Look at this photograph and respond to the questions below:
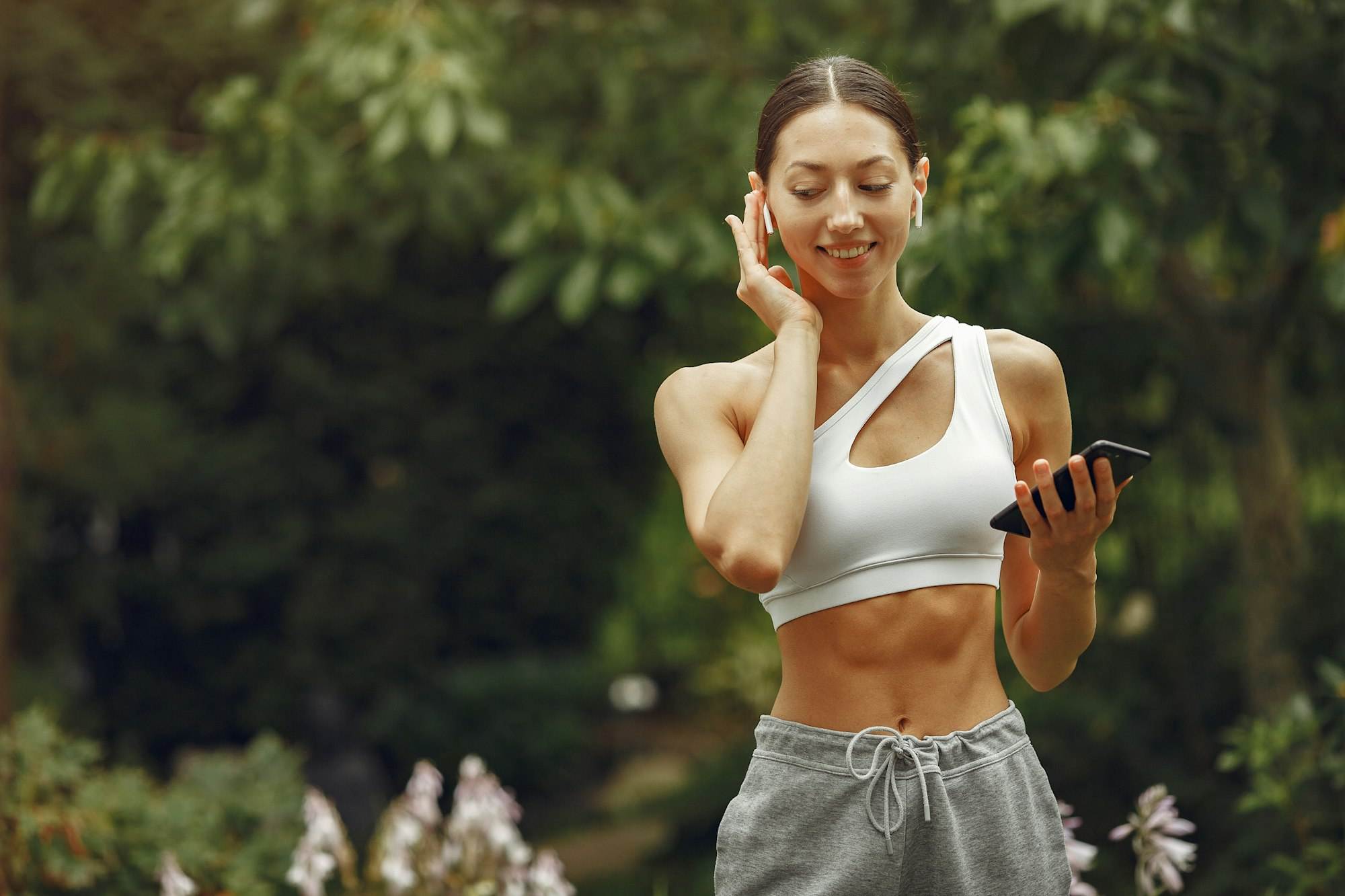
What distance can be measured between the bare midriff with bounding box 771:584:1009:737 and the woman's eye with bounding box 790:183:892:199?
0.52 m

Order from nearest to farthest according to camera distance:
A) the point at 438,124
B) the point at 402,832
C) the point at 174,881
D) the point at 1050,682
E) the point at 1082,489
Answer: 1. the point at 1082,489
2. the point at 1050,682
3. the point at 174,881
4. the point at 402,832
5. the point at 438,124

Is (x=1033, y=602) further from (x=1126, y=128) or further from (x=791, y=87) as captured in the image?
(x=1126, y=128)

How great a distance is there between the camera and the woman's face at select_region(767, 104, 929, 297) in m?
1.92

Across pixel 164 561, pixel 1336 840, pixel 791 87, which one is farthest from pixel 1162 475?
pixel 164 561

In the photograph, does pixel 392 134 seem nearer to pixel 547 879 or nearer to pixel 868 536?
pixel 547 879

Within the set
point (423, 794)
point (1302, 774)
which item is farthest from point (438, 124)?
point (1302, 774)

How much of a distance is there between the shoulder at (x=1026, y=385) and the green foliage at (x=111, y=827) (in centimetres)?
280

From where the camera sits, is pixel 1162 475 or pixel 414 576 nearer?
pixel 1162 475

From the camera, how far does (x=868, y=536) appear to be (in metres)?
1.91

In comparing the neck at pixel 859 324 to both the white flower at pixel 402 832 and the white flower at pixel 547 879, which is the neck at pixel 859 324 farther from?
the white flower at pixel 402 832

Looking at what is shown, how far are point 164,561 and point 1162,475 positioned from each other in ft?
19.5

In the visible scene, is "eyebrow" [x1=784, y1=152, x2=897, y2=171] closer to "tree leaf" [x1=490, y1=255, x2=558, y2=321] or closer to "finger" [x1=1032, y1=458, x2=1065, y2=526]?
"finger" [x1=1032, y1=458, x2=1065, y2=526]

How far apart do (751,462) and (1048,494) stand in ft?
1.17

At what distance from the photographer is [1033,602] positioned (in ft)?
6.82
